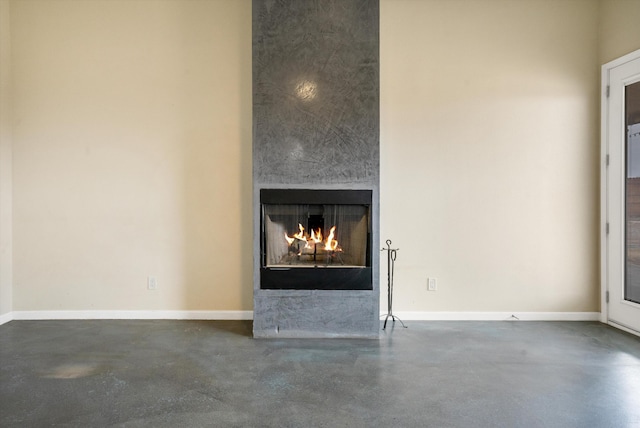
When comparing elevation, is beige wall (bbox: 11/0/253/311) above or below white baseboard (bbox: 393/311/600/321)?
above

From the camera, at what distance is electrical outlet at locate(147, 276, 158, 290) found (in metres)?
3.74

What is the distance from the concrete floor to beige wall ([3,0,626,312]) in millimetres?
486

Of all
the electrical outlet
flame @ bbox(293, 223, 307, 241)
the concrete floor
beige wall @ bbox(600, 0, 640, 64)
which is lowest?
the concrete floor

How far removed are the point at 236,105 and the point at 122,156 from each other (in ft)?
3.85

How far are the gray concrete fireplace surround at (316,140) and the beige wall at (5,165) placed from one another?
239 centimetres

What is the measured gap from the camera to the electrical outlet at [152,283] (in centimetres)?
374

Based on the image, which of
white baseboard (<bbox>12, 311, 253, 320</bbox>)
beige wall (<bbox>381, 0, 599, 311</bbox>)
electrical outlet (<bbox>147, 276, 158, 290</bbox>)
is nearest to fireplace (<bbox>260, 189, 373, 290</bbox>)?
beige wall (<bbox>381, 0, 599, 311</bbox>)

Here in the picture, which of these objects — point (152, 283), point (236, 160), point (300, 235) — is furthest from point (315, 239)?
point (152, 283)

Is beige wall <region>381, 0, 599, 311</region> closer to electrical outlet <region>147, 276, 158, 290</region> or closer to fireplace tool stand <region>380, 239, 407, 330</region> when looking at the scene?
fireplace tool stand <region>380, 239, 407, 330</region>

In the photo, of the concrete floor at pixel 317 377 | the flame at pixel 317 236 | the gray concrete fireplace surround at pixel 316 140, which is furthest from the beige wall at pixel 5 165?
→ the flame at pixel 317 236

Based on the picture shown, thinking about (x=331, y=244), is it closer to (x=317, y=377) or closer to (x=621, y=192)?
(x=317, y=377)

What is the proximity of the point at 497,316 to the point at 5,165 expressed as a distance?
4770 mm

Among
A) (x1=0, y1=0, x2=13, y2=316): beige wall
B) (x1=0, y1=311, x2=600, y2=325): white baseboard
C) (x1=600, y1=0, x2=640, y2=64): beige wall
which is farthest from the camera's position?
(x1=0, y1=311, x2=600, y2=325): white baseboard

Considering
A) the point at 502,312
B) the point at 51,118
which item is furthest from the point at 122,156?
the point at 502,312
